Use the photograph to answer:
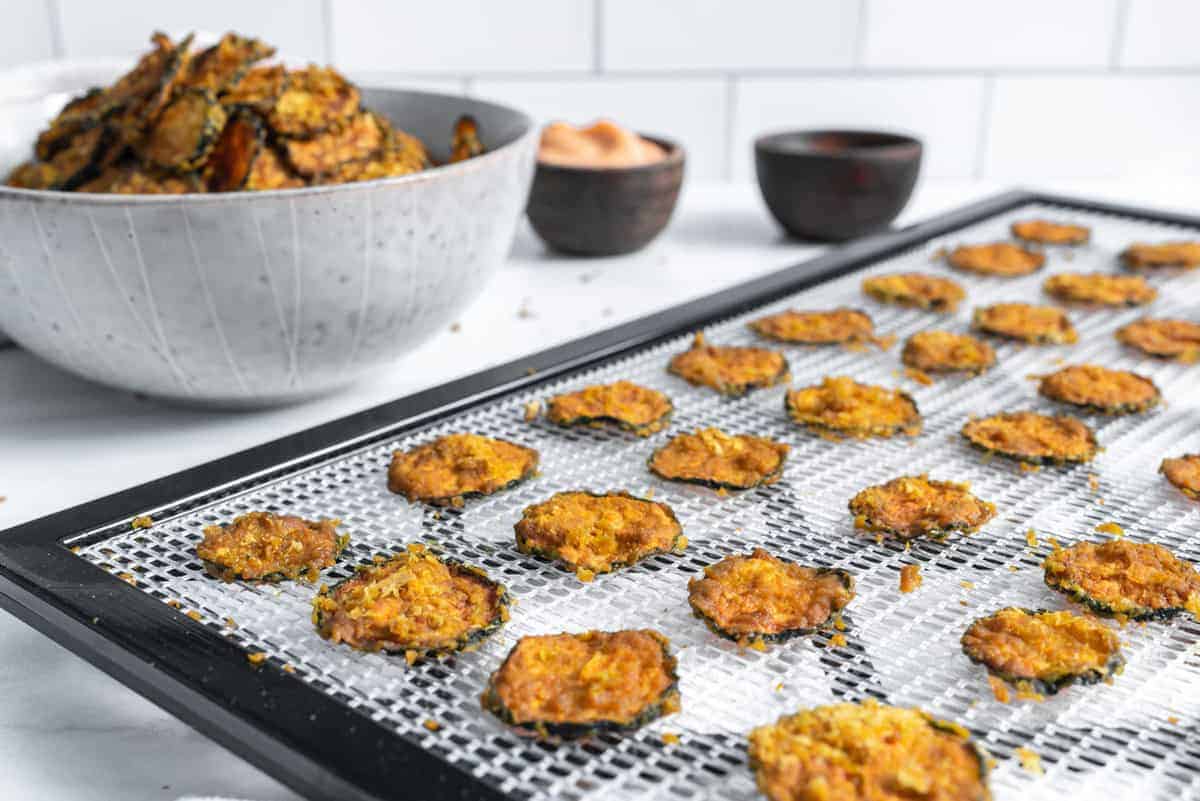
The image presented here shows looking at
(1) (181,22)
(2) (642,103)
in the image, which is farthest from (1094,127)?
(1) (181,22)

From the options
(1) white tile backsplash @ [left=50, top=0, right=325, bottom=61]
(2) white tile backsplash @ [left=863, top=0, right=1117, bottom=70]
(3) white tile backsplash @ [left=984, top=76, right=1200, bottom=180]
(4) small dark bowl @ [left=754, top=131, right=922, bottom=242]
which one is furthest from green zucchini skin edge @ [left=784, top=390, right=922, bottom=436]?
(3) white tile backsplash @ [left=984, top=76, right=1200, bottom=180]

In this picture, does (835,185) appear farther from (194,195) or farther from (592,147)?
(194,195)

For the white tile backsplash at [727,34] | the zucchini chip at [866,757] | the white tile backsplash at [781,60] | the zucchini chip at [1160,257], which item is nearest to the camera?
the zucchini chip at [866,757]

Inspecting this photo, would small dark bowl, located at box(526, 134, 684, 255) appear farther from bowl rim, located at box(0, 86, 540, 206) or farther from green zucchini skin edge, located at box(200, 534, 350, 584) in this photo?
green zucchini skin edge, located at box(200, 534, 350, 584)

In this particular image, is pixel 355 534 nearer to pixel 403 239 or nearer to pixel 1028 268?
pixel 403 239

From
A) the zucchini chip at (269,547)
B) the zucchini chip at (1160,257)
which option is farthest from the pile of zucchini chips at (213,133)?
the zucchini chip at (1160,257)

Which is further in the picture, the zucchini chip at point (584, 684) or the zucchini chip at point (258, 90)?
the zucchini chip at point (258, 90)

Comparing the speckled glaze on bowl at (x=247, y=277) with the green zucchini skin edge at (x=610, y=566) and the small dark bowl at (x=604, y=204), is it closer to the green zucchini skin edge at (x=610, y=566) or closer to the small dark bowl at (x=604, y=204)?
the green zucchini skin edge at (x=610, y=566)
